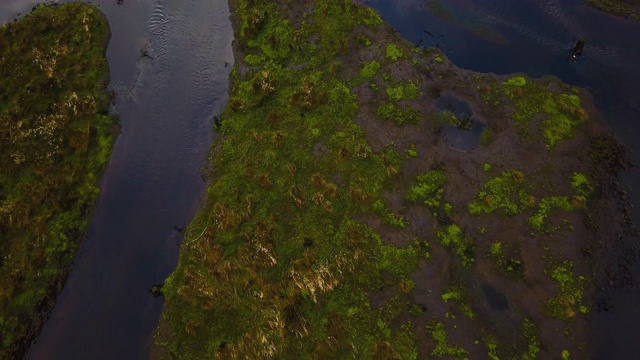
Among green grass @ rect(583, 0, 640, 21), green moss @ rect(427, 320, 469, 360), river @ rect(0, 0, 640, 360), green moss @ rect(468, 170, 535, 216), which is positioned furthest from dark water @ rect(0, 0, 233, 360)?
green grass @ rect(583, 0, 640, 21)

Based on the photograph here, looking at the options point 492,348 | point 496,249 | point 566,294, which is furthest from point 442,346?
point 566,294

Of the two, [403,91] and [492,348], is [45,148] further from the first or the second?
[492,348]

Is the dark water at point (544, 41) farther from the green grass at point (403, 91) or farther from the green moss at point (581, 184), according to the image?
the green grass at point (403, 91)

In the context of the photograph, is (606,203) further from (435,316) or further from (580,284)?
(435,316)

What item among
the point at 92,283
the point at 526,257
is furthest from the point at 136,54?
the point at 526,257

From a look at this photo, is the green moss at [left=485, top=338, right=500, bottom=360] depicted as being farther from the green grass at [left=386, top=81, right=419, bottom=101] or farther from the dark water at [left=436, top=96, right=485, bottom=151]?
the green grass at [left=386, top=81, right=419, bottom=101]

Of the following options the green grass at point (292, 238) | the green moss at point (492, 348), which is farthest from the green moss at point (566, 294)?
the green grass at point (292, 238)
